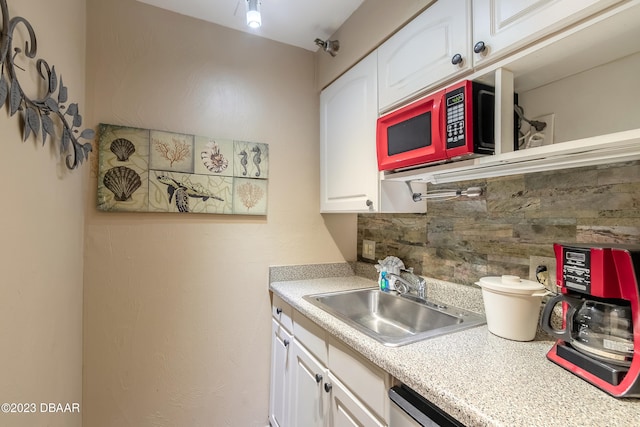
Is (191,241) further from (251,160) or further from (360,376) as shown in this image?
(360,376)

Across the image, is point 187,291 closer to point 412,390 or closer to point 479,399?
point 412,390

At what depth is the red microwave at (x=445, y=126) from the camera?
38.1 inches

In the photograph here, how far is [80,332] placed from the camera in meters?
1.43

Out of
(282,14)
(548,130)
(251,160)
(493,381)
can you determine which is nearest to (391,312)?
(493,381)

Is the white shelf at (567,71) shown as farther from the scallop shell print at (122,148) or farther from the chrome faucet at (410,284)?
the scallop shell print at (122,148)

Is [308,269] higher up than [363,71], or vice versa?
[363,71]

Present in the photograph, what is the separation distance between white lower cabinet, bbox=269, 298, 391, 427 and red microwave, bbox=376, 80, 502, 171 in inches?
30.3

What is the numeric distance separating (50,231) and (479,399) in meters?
1.37

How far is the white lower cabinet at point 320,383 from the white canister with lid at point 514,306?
460 millimetres

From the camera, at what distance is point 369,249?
205 cm

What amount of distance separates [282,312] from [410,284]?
0.74 metres

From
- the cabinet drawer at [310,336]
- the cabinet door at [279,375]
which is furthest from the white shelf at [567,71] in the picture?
the cabinet door at [279,375]

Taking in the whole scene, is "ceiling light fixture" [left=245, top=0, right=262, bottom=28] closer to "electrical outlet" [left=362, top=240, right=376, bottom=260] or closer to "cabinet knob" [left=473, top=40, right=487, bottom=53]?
"cabinet knob" [left=473, top=40, right=487, bottom=53]

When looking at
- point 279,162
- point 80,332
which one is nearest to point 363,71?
point 279,162
